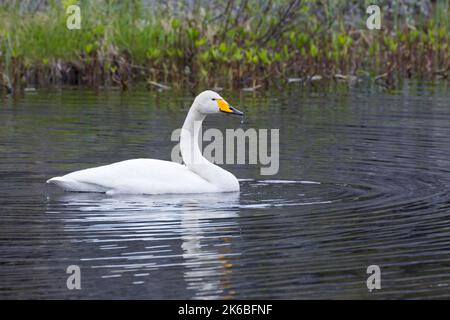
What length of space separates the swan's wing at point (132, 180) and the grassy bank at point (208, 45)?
8135 millimetres

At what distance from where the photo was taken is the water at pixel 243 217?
6.68 metres

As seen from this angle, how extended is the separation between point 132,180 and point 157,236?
1.88 m

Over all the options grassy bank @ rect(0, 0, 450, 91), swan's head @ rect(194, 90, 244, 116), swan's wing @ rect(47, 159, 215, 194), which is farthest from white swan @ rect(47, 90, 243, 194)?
grassy bank @ rect(0, 0, 450, 91)

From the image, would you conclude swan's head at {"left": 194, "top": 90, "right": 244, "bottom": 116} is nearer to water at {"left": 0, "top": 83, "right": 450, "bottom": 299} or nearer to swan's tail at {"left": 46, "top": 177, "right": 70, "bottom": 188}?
water at {"left": 0, "top": 83, "right": 450, "bottom": 299}

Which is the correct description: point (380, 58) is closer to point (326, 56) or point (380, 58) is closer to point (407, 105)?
point (326, 56)

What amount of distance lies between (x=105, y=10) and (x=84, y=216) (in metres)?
11.1

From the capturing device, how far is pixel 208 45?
19.4 m

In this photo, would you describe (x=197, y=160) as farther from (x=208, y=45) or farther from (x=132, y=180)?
(x=208, y=45)

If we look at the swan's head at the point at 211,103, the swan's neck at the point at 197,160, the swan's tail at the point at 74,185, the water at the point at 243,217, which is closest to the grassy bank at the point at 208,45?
the water at the point at 243,217

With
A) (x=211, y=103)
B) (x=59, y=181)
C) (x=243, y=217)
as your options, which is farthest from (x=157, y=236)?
(x=211, y=103)

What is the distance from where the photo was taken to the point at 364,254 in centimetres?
740

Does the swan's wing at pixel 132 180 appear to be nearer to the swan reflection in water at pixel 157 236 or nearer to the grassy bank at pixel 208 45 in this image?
the swan reflection in water at pixel 157 236

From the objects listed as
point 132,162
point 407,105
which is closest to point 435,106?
point 407,105

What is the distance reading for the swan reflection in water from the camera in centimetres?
679
